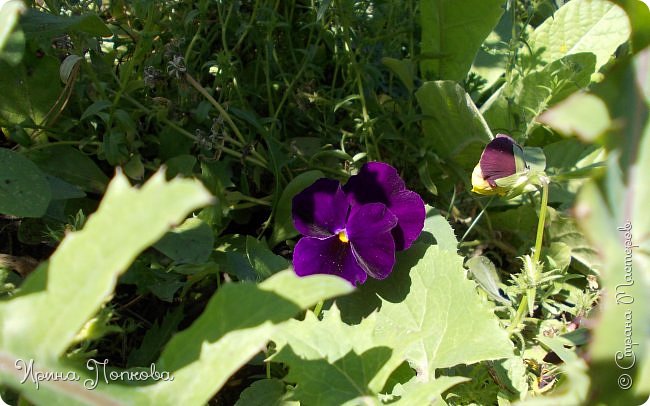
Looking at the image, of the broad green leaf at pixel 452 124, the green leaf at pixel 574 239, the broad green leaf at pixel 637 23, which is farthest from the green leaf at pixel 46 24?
the green leaf at pixel 574 239

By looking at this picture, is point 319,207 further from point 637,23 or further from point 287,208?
point 637,23

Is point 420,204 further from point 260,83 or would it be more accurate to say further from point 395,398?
point 260,83

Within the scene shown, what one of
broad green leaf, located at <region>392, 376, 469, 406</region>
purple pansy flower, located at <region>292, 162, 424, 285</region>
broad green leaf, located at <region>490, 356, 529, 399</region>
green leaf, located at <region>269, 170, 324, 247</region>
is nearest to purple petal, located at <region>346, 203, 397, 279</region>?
purple pansy flower, located at <region>292, 162, 424, 285</region>

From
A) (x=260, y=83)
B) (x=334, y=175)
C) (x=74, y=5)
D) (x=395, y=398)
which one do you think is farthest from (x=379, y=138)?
(x=74, y=5)

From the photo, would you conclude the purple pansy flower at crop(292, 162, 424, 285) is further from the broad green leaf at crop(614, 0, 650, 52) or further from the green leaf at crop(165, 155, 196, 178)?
the broad green leaf at crop(614, 0, 650, 52)

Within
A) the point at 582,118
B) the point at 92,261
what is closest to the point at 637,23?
the point at 582,118

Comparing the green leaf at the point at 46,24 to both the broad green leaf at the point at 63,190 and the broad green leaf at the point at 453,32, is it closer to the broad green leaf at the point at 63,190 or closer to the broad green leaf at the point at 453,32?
the broad green leaf at the point at 63,190
